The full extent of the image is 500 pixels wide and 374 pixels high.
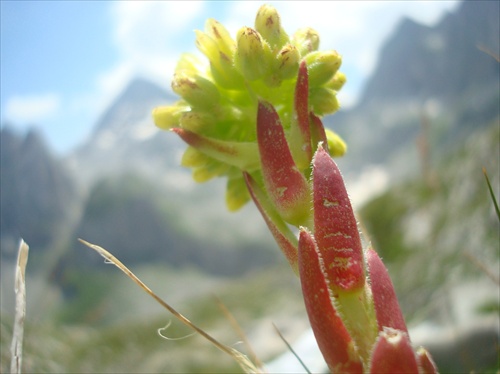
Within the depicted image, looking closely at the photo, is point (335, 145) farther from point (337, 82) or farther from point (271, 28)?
point (271, 28)

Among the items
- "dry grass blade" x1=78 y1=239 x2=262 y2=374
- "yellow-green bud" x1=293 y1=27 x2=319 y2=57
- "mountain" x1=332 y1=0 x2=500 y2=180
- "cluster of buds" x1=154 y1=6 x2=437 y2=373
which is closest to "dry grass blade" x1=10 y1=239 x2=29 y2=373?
"dry grass blade" x1=78 y1=239 x2=262 y2=374

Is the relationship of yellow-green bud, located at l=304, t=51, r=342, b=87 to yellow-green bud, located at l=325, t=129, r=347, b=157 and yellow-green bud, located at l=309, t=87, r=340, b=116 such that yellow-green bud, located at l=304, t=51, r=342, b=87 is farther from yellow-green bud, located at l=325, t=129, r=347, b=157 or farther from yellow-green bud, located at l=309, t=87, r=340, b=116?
yellow-green bud, located at l=325, t=129, r=347, b=157

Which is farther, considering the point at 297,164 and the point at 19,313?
the point at 297,164

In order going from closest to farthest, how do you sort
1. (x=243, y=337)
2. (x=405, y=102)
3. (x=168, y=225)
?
1. (x=243, y=337)
2. (x=168, y=225)
3. (x=405, y=102)

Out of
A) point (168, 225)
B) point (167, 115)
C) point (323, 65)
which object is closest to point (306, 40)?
point (323, 65)

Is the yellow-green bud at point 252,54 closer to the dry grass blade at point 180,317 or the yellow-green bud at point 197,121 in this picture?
the yellow-green bud at point 197,121

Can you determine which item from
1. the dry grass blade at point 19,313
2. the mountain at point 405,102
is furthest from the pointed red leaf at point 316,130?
the mountain at point 405,102

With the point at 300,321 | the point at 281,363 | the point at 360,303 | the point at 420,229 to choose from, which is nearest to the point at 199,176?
the point at 360,303
